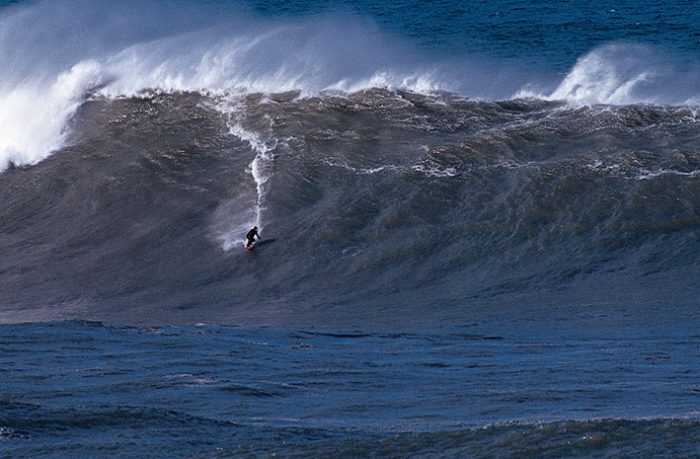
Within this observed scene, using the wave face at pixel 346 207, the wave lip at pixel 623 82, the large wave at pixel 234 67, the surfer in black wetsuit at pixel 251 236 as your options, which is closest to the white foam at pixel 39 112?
the large wave at pixel 234 67

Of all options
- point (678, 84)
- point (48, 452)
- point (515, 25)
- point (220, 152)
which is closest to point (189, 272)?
point (220, 152)

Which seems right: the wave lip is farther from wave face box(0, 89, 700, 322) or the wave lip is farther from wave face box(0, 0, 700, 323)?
wave face box(0, 89, 700, 322)

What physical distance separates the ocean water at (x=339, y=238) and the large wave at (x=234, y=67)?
0.11 metres

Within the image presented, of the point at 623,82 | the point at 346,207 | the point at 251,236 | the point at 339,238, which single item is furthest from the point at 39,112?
the point at 623,82

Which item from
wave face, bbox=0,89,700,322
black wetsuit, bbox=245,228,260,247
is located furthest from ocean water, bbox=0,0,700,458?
black wetsuit, bbox=245,228,260,247

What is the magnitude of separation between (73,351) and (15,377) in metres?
1.95

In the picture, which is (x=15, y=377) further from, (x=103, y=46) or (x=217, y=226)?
(x=103, y=46)

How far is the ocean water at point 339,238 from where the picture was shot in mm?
17000

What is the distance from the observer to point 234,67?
122 feet

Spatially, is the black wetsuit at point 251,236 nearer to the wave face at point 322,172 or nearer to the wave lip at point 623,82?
the wave face at point 322,172

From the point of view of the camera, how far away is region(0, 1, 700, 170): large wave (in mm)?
35250

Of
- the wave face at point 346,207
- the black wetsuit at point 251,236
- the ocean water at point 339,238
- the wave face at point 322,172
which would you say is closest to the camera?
the ocean water at point 339,238

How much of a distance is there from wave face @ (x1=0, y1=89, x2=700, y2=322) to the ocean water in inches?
3.0

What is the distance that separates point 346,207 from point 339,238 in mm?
1302
